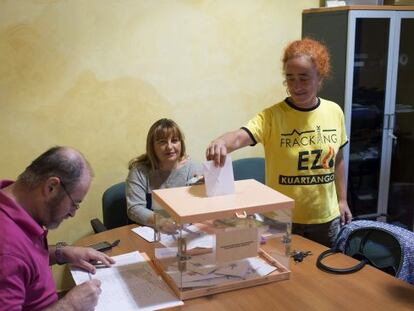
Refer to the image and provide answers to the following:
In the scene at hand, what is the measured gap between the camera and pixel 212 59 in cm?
297

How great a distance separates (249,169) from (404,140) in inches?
53.4

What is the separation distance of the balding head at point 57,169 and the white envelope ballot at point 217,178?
0.40 metres

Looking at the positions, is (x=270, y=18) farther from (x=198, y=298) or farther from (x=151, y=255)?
(x=198, y=298)

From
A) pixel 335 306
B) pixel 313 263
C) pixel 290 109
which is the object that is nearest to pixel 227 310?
pixel 335 306

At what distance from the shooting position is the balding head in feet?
4.28

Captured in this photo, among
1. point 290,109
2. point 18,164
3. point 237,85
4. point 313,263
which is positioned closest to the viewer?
point 313,263

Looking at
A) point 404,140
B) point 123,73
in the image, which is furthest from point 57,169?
point 404,140

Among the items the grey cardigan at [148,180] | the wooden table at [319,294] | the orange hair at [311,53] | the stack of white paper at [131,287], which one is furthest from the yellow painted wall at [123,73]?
→ the wooden table at [319,294]

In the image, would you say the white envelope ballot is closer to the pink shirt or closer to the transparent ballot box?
the transparent ballot box

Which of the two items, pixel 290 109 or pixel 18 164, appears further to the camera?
pixel 18 164

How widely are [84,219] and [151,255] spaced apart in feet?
3.87

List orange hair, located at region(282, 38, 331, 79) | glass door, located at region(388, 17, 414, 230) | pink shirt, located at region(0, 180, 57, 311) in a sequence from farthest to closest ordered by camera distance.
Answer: glass door, located at region(388, 17, 414, 230) < orange hair, located at region(282, 38, 331, 79) < pink shirt, located at region(0, 180, 57, 311)

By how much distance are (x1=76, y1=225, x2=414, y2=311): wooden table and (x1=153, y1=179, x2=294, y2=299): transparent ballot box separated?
0.04 m

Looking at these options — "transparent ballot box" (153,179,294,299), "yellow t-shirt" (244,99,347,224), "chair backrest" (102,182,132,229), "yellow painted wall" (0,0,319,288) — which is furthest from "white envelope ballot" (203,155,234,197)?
"yellow painted wall" (0,0,319,288)
